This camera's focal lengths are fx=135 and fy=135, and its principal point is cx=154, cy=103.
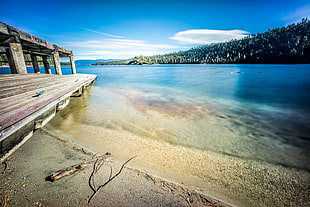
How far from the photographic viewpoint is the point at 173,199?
2.45m

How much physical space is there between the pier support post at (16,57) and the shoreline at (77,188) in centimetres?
513

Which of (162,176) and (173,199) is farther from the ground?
(173,199)

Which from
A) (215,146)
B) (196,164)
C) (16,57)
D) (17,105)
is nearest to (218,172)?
(196,164)

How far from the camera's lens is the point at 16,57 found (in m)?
6.11

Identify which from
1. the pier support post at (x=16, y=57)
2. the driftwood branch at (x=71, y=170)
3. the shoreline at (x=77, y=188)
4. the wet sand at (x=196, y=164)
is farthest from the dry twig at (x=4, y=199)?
the pier support post at (x=16, y=57)

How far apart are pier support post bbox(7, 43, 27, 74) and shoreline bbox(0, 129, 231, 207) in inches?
202

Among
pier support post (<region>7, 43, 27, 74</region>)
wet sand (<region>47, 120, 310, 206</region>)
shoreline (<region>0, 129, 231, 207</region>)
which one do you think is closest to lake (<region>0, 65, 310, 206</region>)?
wet sand (<region>47, 120, 310, 206</region>)

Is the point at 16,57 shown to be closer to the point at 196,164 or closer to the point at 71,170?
the point at 71,170

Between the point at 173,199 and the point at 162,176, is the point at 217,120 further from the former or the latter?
the point at 173,199

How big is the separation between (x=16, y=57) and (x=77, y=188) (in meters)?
7.04

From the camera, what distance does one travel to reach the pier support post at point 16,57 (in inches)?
232

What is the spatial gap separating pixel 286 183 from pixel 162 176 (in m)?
2.93

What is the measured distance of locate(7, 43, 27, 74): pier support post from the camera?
5.89 metres

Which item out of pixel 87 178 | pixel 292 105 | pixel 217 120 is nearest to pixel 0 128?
pixel 87 178
